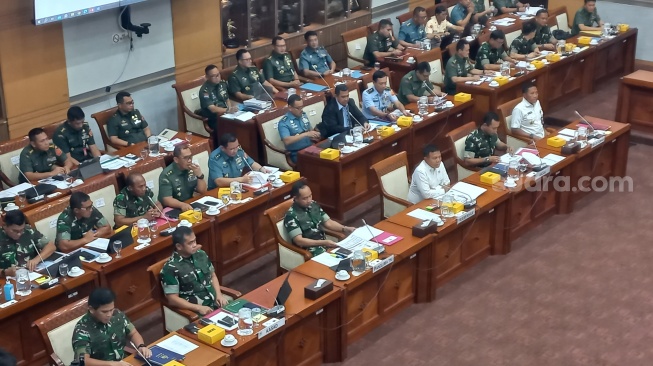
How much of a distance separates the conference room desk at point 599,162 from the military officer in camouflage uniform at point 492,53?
2.28 meters

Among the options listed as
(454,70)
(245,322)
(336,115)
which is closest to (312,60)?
(454,70)

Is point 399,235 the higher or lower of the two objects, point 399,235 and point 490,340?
the higher

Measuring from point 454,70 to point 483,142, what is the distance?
7.98 ft

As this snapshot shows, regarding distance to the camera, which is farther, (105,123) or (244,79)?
(244,79)

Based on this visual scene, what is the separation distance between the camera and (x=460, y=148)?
9727 millimetres

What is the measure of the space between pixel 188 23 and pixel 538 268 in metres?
5.58

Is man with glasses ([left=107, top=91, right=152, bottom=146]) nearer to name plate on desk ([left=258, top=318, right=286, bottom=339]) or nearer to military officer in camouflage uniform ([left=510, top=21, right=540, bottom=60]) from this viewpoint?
name plate on desk ([left=258, top=318, right=286, bottom=339])

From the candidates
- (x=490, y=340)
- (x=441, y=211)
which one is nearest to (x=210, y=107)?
(x=441, y=211)

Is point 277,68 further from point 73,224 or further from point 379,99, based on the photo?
point 73,224

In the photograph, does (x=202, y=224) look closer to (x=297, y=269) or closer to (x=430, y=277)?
(x=297, y=269)

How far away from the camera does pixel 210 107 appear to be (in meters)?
11.0

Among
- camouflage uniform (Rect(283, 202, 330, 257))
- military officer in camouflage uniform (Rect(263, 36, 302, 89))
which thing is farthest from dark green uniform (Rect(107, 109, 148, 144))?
camouflage uniform (Rect(283, 202, 330, 257))

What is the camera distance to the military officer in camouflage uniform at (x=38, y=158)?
9336 millimetres

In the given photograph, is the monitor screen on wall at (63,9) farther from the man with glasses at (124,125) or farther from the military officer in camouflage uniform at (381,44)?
the military officer in camouflage uniform at (381,44)
